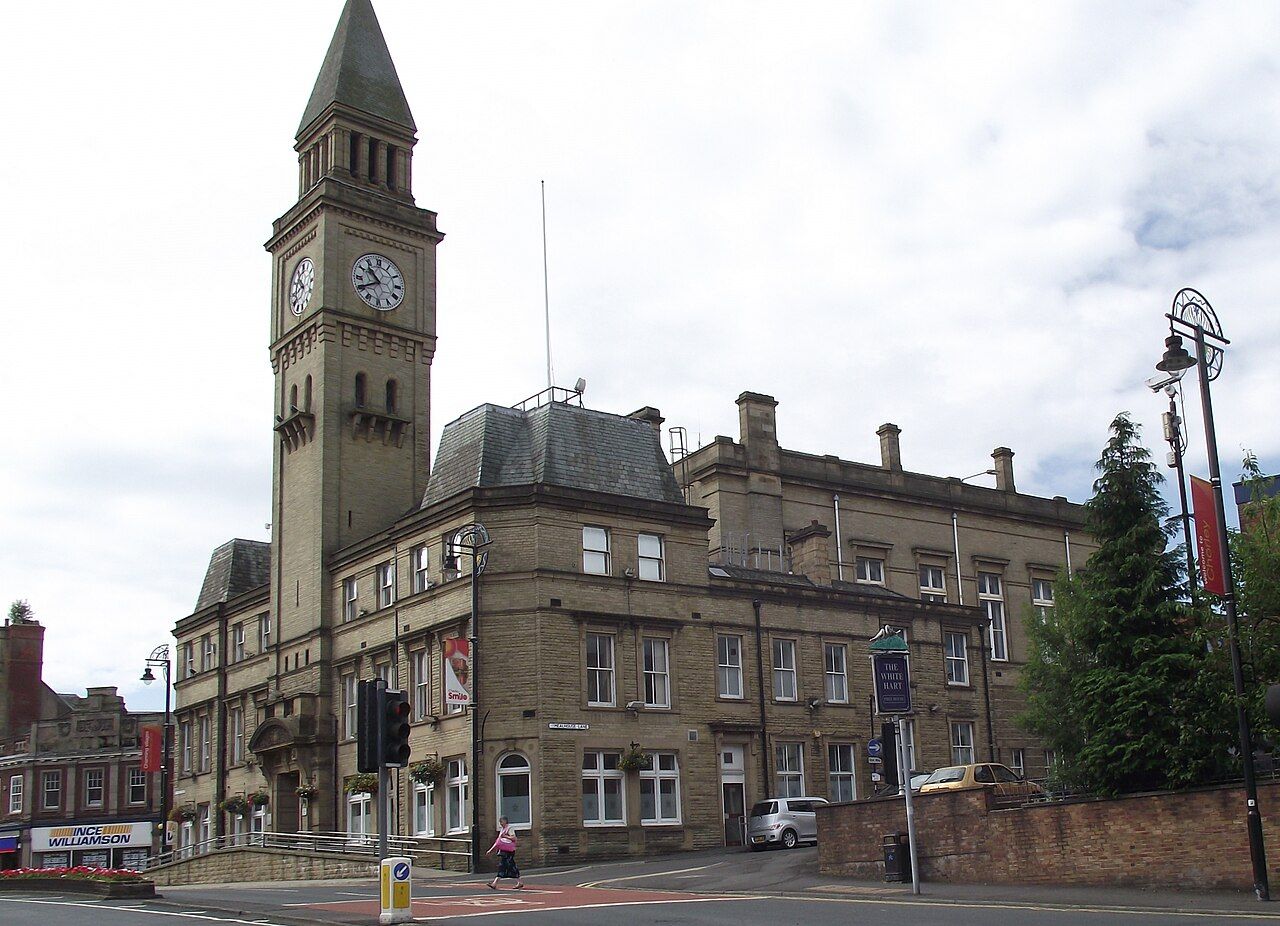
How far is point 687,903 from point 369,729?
27.7ft

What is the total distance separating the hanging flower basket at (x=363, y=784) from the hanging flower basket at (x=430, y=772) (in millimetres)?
2219

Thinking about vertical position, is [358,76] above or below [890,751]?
above

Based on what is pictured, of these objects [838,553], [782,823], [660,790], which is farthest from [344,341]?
[782,823]

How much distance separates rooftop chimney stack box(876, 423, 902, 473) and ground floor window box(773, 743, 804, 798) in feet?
62.1

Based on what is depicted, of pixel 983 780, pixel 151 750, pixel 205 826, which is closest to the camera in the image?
pixel 983 780

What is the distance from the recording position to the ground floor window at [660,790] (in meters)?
42.4

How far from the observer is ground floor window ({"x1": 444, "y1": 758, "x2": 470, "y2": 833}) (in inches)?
1606

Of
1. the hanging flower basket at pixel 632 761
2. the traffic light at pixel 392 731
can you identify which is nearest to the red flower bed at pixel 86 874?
the hanging flower basket at pixel 632 761

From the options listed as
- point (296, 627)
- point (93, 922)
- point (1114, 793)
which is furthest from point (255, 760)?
point (1114, 793)

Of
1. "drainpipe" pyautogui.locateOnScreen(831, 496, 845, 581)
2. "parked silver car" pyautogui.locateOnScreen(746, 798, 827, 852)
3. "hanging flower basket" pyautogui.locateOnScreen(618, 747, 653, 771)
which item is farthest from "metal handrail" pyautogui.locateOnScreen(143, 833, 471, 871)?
"drainpipe" pyautogui.locateOnScreen(831, 496, 845, 581)

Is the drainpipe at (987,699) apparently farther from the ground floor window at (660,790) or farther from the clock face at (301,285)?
the clock face at (301,285)

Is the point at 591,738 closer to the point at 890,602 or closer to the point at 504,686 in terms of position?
the point at 504,686

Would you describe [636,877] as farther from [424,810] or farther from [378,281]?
[378,281]

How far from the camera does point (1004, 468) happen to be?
67.3 metres
